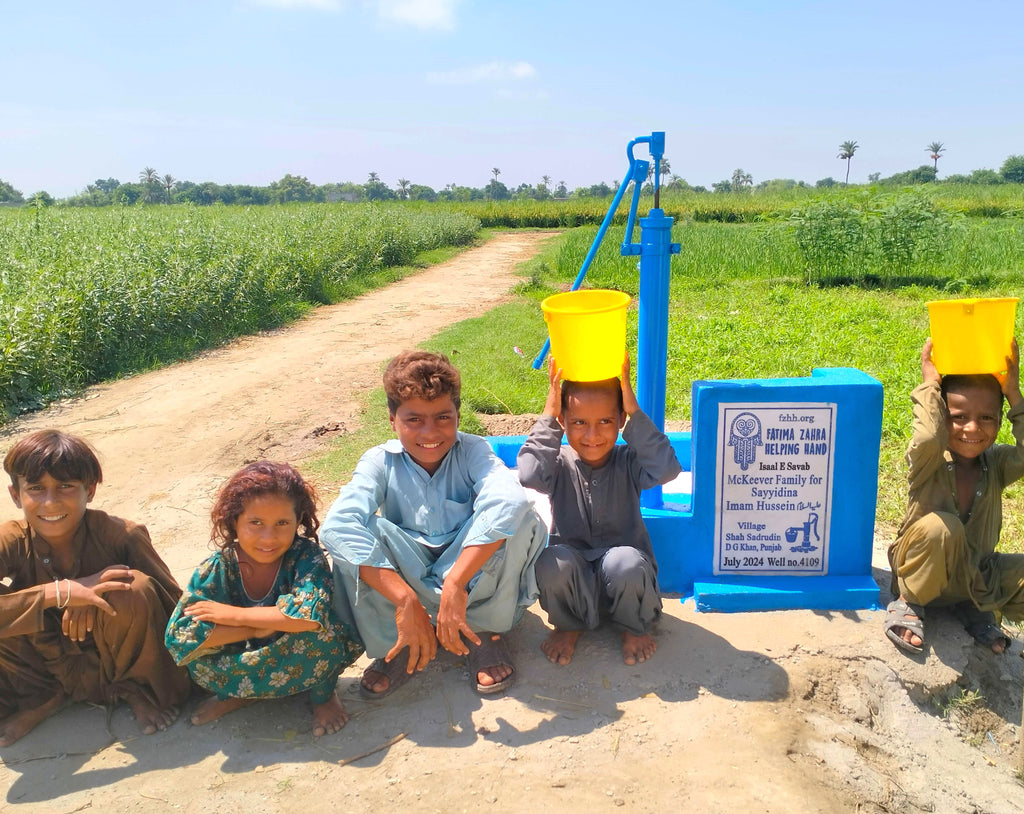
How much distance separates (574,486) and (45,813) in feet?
5.66

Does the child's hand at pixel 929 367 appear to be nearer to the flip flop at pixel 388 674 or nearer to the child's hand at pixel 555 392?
the child's hand at pixel 555 392

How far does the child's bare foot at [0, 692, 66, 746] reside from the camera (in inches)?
91.0

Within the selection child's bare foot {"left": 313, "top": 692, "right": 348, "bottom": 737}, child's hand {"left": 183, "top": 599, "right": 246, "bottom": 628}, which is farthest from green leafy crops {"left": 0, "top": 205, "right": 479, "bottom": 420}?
child's bare foot {"left": 313, "top": 692, "right": 348, "bottom": 737}

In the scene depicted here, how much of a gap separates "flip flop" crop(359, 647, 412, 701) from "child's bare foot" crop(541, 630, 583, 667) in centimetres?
45

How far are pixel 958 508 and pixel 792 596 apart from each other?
2.03ft

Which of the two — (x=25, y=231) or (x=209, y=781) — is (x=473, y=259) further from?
(x=209, y=781)

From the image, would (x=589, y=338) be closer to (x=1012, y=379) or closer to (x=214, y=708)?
(x=1012, y=379)

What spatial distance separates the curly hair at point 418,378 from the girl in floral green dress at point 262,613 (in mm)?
403

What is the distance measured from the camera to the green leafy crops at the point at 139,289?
6.46 metres

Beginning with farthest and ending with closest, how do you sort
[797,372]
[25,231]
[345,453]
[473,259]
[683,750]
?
1. [473,259]
2. [25,231]
3. [797,372]
4. [345,453]
5. [683,750]

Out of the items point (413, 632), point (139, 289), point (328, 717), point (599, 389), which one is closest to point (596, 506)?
point (599, 389)

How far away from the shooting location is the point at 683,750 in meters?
2.18

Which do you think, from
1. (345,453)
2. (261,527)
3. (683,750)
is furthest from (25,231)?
(683,750)

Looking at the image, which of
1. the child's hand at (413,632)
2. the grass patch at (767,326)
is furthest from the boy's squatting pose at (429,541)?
the grass patch at (767,326)
